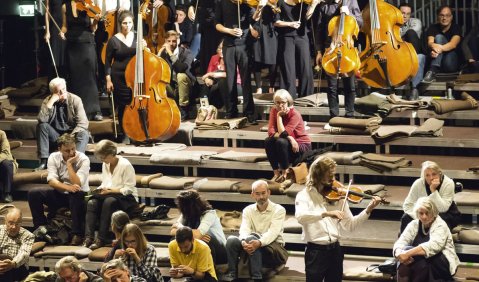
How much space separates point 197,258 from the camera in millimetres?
10406

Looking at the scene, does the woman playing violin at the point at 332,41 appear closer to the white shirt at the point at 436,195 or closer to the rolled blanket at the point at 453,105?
the rolled blanket at the point at 453,105

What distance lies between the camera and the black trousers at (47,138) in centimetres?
1265

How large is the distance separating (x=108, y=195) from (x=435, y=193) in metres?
2.73

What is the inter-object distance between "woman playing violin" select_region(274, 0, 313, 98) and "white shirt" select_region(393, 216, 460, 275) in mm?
3398

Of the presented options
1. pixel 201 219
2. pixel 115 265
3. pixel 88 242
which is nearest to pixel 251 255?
pixel 201 219

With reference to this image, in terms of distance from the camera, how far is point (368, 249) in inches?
435

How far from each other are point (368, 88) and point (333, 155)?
1949mm

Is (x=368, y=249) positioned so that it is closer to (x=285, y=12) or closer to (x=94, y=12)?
(x=285, y=12)

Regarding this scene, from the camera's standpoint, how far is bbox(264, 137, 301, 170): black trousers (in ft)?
38.1

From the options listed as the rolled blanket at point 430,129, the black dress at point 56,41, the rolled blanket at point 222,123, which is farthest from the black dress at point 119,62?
the rolled blanket at point 430,129

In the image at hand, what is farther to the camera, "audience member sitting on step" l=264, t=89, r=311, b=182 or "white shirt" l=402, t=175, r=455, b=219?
"audience member sitting on step" l=264, t=89, r=311, b=182

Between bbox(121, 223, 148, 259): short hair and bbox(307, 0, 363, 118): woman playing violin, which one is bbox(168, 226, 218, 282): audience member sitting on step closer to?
bbox(121, 223, 148, 259): short hair

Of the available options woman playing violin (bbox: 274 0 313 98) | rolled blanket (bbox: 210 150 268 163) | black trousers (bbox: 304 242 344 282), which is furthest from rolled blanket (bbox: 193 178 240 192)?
black trousers (bbox: 304 242 344 282)

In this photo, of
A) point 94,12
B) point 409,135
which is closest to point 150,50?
point 94,12
